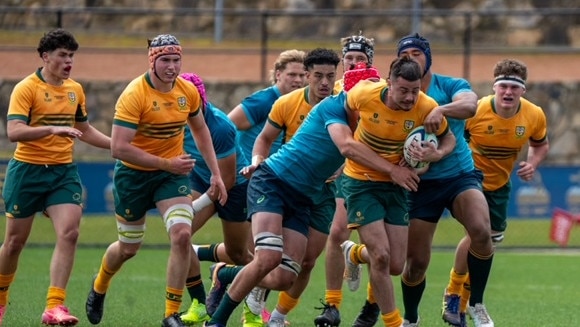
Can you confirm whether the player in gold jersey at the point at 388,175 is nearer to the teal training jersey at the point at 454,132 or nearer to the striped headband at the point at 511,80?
the teal training jersey at the point at 454,132

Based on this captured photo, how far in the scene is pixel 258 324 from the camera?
10.2 meters

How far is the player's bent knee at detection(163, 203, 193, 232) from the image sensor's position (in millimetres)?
9836

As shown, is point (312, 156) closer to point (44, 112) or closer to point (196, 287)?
point (196, 287)

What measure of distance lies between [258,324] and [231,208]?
128 centimetres

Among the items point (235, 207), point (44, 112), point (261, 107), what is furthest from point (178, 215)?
point (261, 107)

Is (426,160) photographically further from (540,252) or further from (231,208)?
(540,252)

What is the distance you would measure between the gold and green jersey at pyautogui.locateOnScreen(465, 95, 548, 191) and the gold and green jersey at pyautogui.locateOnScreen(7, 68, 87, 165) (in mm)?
3288

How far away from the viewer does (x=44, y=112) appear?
10305 mm

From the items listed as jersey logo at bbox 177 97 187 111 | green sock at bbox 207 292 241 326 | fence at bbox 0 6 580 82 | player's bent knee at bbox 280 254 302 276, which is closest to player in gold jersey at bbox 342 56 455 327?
player's bent knee at bbox 280 254 302 276

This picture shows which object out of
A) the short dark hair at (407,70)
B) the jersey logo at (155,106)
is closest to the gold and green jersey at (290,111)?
the jersey logo at (155,106)

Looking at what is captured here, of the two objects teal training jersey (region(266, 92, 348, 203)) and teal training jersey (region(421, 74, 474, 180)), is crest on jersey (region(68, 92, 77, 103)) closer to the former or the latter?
teal training jersey (region(266, 92, 348, 203))

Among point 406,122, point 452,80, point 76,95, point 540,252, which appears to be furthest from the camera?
point 540,252

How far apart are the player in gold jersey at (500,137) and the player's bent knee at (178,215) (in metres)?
2.47

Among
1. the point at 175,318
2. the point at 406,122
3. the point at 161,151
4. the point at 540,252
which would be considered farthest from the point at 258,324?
the point at 540,252
